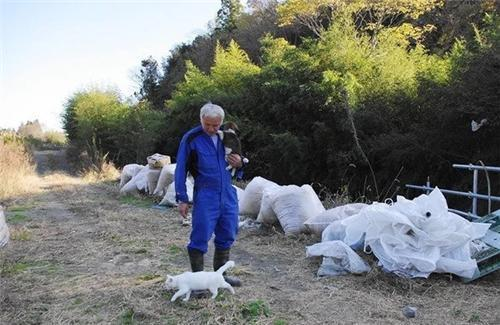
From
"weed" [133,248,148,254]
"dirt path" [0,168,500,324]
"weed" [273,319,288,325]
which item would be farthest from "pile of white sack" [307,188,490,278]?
"weed" [133,248,148,254]

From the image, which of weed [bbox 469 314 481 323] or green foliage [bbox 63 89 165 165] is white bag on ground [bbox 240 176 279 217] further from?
green foliage [bbox 63 89 165 165]

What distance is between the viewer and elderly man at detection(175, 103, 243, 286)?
3369 millimetres

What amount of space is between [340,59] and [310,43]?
1.09m

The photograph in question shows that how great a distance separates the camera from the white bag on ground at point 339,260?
3.84 meters

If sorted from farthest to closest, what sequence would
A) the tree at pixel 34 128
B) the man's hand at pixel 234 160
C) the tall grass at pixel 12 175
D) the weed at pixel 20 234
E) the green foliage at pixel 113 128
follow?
the tree at pixel 34 128, the green foliage at pixel 113 128, the tall grass at pixel 12 175, the weed at pixel 20 234, the man's hand at pixel 234 160

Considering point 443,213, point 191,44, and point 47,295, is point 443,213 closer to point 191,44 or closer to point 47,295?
point 47,295

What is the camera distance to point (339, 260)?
3977mm

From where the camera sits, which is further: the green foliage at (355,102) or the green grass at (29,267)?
the green foliage at (355,102)

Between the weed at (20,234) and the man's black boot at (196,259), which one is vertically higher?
the man's black boot at (196,259)

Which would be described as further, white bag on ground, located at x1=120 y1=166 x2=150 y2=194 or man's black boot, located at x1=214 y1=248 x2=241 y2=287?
white bag on ground, located at x1=120 y1=166 x2=150 y2=194

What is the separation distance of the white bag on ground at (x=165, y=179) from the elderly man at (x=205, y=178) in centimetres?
539

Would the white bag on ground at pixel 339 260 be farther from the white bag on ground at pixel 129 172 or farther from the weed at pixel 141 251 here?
the white bag on ground at pixel 129 172

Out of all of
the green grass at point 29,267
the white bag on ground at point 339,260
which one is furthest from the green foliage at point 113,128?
the white bag on ground at point 339,260

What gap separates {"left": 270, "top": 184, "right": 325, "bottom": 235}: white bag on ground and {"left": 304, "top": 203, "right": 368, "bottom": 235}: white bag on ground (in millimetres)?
121
